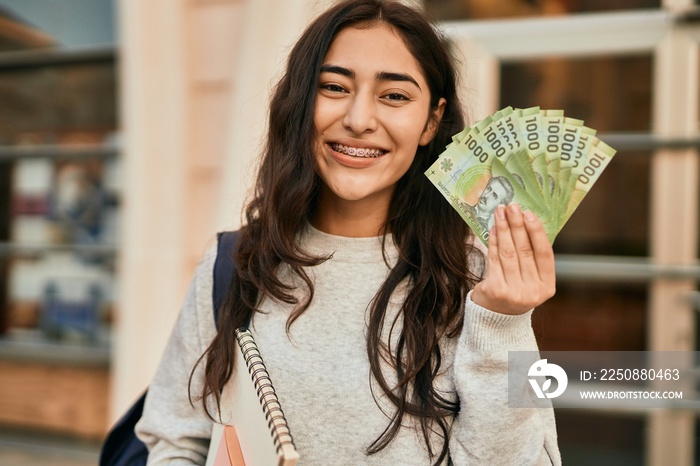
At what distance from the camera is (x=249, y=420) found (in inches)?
48.2

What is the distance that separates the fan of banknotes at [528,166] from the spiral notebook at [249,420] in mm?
444

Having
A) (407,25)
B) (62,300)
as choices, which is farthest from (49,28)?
(407,25)

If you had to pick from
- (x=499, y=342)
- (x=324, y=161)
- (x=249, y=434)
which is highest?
(x=324, y=161)

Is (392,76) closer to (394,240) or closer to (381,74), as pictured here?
(381,74)

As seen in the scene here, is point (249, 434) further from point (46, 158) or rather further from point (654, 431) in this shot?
point (46, 158)

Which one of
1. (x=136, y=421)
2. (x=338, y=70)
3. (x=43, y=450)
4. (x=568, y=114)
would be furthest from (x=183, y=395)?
(x=43, y=450)

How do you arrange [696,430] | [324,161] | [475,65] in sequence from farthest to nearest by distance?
[475,65] → [696,430] → [324,161]

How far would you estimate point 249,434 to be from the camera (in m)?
1.22

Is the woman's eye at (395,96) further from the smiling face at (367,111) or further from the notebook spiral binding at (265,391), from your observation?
the notebook spiral binding at (265,391)

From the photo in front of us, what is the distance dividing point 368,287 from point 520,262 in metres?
0.35

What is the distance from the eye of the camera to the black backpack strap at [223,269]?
143cm

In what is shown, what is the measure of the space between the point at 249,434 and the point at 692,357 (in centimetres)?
289

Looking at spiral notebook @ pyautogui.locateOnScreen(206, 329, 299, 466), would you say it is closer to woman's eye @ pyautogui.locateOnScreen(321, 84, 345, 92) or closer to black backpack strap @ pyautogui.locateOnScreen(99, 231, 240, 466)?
black backpack strap @ pyautogui.locateOnScreen(99, 231, 240, 466)

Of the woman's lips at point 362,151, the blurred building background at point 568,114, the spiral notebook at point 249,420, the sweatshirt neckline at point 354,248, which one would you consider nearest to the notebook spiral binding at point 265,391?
the spiral notebook at point 249,420
